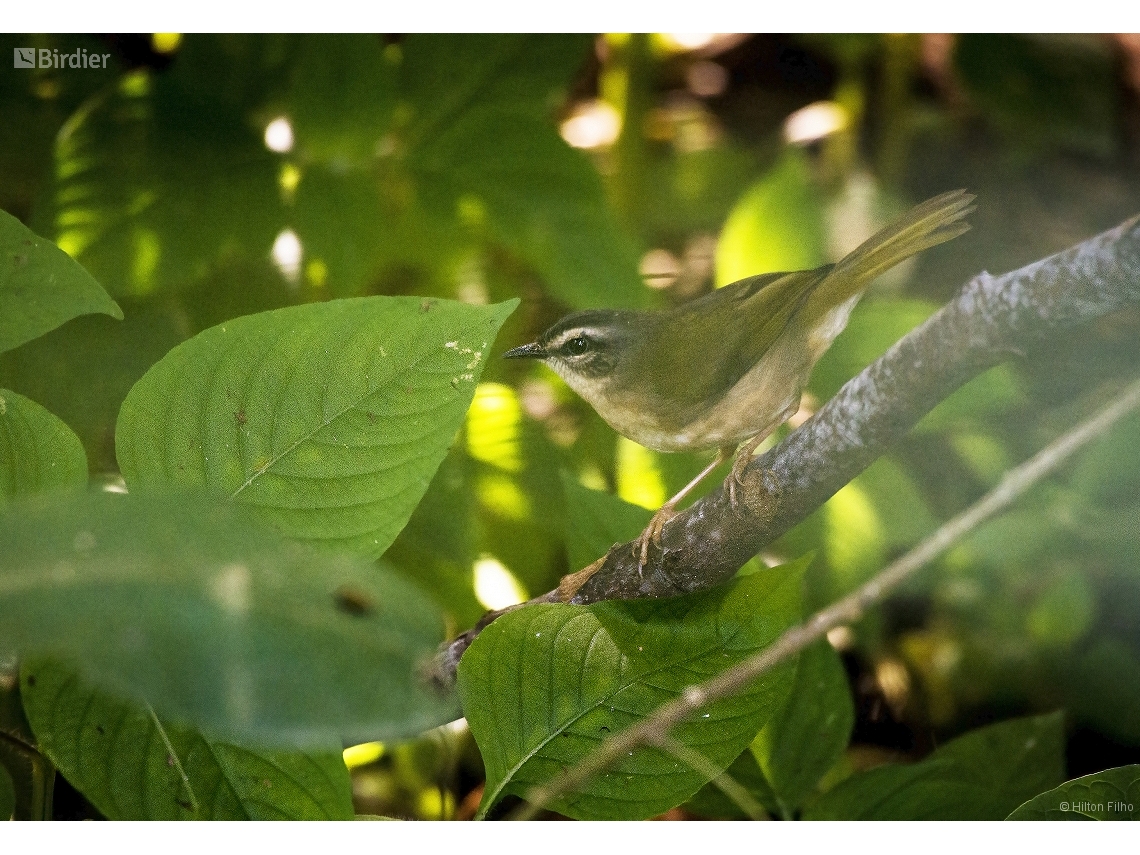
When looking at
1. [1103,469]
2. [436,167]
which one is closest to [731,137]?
[436,167]

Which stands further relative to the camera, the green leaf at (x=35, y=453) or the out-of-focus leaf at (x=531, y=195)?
the out-of-focus leaf at (x=531, y=195)

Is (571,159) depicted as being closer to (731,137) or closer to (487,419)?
(731,137)

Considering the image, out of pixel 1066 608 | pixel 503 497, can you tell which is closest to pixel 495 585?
pixel 503 497

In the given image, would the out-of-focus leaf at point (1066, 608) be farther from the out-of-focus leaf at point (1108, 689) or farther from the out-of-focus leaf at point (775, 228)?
the out-of-focus leaf at point (775, 228)

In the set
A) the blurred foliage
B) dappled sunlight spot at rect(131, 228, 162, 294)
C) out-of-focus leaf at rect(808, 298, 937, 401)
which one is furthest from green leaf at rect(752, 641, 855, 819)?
dappled sunlight spot at rect(131, 228, 162, 294)

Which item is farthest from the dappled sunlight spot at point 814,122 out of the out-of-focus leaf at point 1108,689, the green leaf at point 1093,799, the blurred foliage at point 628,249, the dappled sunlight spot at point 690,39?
the green leaf at point 1093,799

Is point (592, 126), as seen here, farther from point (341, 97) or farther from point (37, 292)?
point (37, 292)
